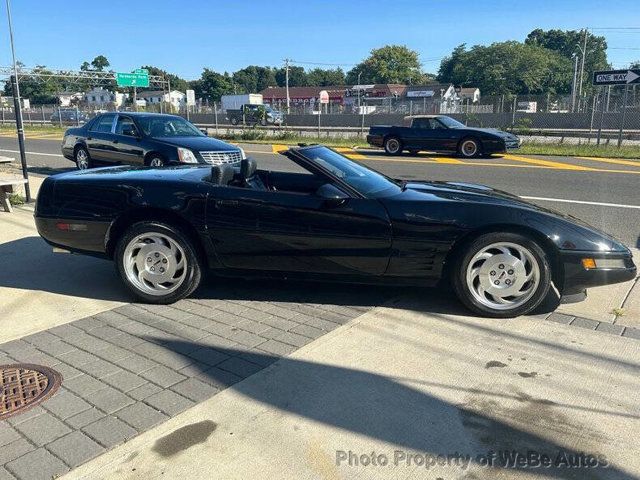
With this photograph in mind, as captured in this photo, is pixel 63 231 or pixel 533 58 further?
pixel 533 58

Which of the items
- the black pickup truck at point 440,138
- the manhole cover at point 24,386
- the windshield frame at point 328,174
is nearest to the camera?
the manhole cover at point 24,386

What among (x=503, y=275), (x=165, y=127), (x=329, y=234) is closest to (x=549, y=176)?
(x=165, y=127)

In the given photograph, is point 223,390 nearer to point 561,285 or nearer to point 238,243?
point 238,243

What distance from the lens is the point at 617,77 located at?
17.8m

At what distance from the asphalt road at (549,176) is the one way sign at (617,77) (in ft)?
11.2

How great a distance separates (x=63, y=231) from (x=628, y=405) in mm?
4130

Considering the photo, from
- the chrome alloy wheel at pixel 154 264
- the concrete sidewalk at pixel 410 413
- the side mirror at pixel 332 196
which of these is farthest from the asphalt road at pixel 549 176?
the chrome alloy wheel at pixel 154 264

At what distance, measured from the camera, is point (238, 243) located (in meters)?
4.15

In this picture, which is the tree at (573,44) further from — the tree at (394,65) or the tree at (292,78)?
the tree at (292,78)

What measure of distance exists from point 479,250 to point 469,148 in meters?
13.8

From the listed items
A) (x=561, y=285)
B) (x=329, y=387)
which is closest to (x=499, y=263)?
(x=561, y=285)

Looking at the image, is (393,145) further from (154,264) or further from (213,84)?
(213,84)

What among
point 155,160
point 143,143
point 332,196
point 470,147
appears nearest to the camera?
point 332,196

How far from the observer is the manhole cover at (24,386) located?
2869 mm
